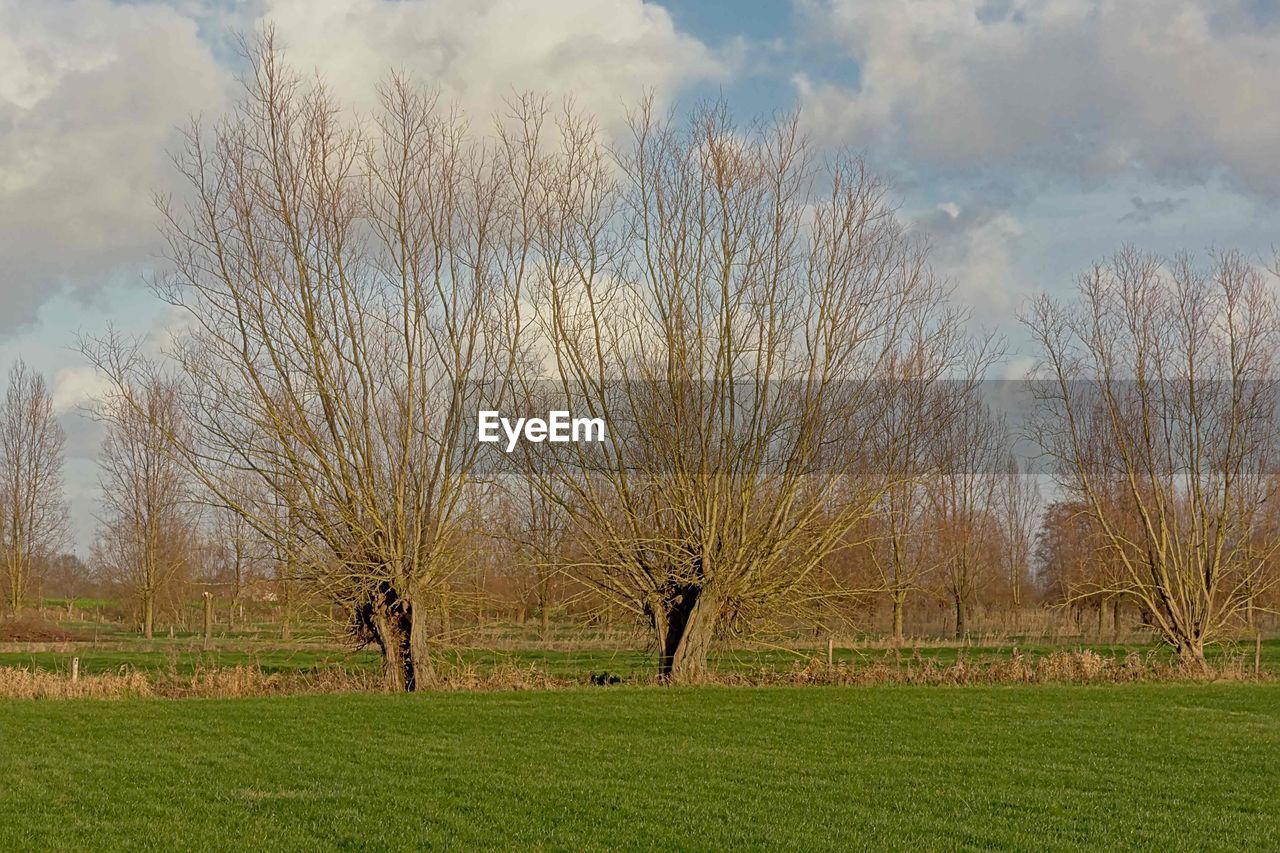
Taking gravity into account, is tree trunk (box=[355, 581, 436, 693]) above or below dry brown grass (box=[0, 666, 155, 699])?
above

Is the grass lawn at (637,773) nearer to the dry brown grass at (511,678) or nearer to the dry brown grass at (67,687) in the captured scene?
the dry brown grass at (67,687)

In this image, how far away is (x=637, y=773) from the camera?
11016 millimetres

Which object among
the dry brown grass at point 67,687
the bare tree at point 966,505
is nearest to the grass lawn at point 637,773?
the dry brown grass at point 67,687

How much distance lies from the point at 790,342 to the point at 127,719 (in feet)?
42.2

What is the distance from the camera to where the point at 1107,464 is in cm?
2958

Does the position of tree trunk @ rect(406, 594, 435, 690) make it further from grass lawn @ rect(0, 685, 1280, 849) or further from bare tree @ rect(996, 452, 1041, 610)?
bare tree @ rect(996, 452, 1041, 610)

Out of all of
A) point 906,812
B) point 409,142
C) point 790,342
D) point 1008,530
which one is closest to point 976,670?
point 790,342

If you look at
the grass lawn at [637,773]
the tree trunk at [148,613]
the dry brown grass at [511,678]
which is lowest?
the tree trunk at [148,613]

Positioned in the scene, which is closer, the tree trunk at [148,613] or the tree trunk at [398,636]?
the tree trunk at [398,636]

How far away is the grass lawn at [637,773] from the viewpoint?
27.5ft

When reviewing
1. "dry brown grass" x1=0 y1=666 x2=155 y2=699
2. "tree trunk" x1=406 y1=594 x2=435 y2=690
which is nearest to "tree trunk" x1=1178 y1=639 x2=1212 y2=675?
"tree trunk" x1=406 y1=594 x2=435 y2=690

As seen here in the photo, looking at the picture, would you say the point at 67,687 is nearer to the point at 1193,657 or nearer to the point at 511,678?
the point at 511,678

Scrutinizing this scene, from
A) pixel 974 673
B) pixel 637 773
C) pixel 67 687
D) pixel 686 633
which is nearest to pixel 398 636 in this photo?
pixel 686 633

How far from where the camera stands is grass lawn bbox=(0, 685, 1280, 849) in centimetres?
839
